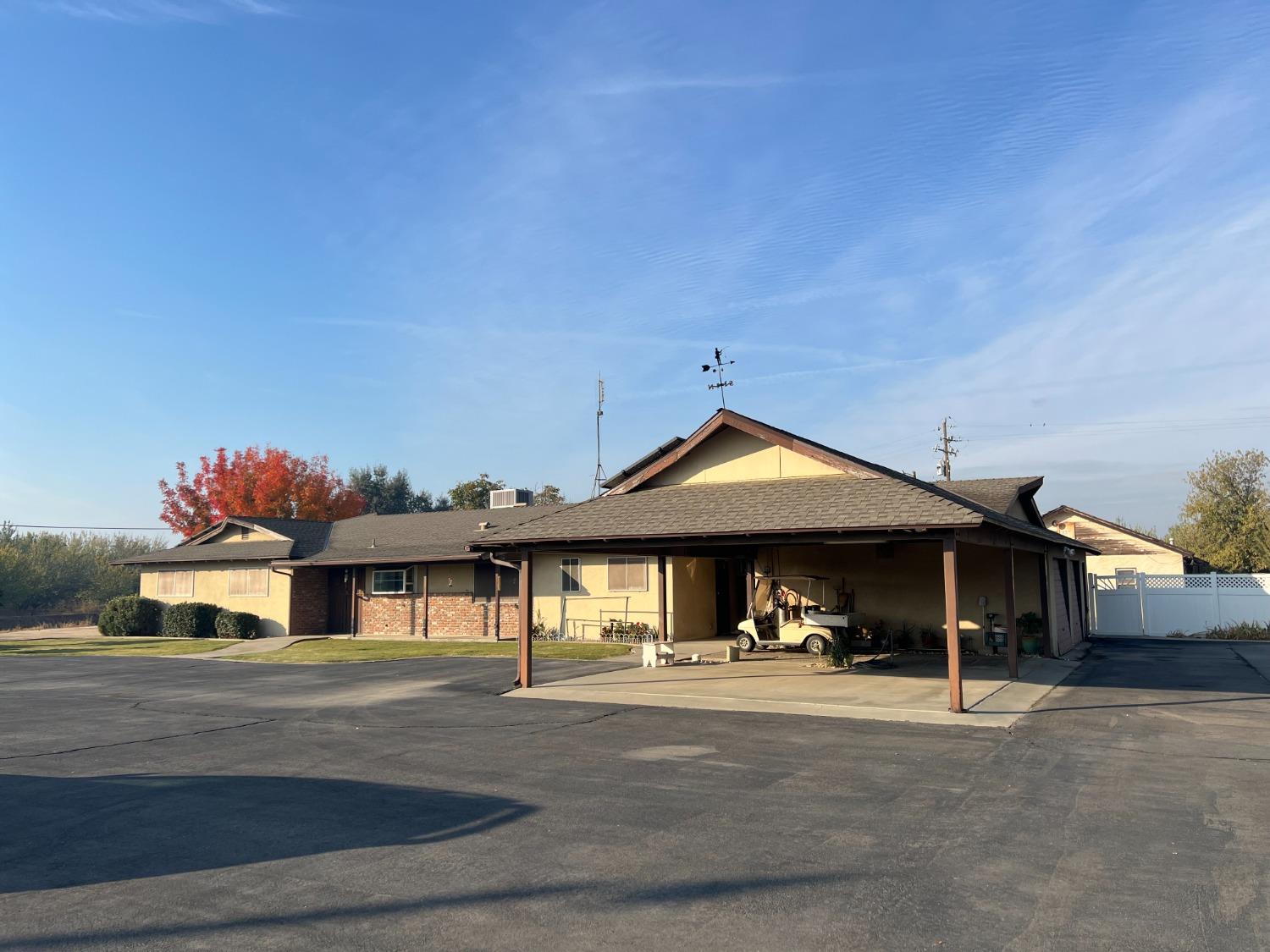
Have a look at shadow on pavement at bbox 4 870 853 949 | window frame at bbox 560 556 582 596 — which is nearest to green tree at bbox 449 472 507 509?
window frame at bbox 560 556 582 596

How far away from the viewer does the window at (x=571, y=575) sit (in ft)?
92.6

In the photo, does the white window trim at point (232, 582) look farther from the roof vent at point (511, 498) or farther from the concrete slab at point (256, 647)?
the roof vent at point (511, 498)

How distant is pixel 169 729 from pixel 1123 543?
33.1m

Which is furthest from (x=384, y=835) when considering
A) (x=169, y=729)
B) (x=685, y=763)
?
(x=169, y=729)

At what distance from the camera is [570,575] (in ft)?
93.1

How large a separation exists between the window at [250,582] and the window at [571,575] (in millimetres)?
12276

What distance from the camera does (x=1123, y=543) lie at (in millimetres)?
33344

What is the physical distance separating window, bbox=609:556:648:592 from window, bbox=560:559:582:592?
1.19m

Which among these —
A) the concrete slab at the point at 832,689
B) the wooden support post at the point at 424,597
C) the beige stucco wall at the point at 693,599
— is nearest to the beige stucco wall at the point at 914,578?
the concrete slab at the point at 832,689

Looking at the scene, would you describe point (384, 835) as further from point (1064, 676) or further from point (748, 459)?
point (1064, 676)

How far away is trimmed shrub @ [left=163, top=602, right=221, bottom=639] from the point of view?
1284 inches

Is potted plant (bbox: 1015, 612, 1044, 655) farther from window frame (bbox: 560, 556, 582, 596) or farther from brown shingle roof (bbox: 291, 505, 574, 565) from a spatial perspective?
brown shingle roof (bbox: 291, 505, 574, 565)

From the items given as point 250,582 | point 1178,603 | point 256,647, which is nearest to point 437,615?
point 256,647

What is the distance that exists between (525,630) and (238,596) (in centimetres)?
2134
